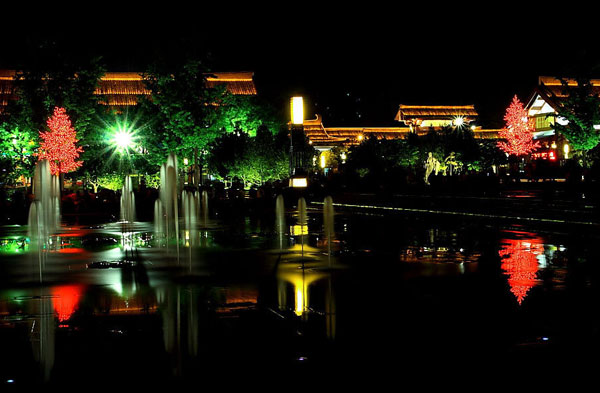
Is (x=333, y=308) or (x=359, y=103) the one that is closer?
(x=333, y=308)

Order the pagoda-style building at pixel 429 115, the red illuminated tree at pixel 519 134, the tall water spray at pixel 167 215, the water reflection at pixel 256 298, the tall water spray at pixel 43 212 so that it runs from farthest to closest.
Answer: the pagoda-style building at pixel 429 115, the red illuminated tree at pixel 519 134, the tall water spray at pixel 167 215, the tall water spray at pixel 43 212, the water reflection at pixel 256 298

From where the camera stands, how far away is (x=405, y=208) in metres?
30.6

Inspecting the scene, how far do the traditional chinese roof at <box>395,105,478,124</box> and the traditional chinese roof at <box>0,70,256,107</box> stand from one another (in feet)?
74.7

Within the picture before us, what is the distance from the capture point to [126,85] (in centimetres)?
6353

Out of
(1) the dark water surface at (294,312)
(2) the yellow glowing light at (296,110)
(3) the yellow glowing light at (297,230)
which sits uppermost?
(2) the yellow glowing light at (296,110)

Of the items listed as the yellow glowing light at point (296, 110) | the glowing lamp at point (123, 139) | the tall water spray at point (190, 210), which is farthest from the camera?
the glowing lamp at point (123, 139)

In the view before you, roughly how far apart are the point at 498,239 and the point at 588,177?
19.8 meters

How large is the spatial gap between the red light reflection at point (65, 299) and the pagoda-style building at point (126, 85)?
52.5 meters

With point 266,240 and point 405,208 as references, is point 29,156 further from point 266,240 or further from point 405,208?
point 266,240

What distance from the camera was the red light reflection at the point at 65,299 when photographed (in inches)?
317

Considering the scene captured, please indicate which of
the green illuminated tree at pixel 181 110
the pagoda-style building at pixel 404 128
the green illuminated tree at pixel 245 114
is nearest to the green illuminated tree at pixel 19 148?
the green illuminated tree at pixel 181 110

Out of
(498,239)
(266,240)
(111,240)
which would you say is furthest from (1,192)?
(498,239)

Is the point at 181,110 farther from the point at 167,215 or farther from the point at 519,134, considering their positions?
the point at 519,134

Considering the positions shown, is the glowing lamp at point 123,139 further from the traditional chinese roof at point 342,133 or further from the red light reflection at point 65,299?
the red light reflection at point 65,299
